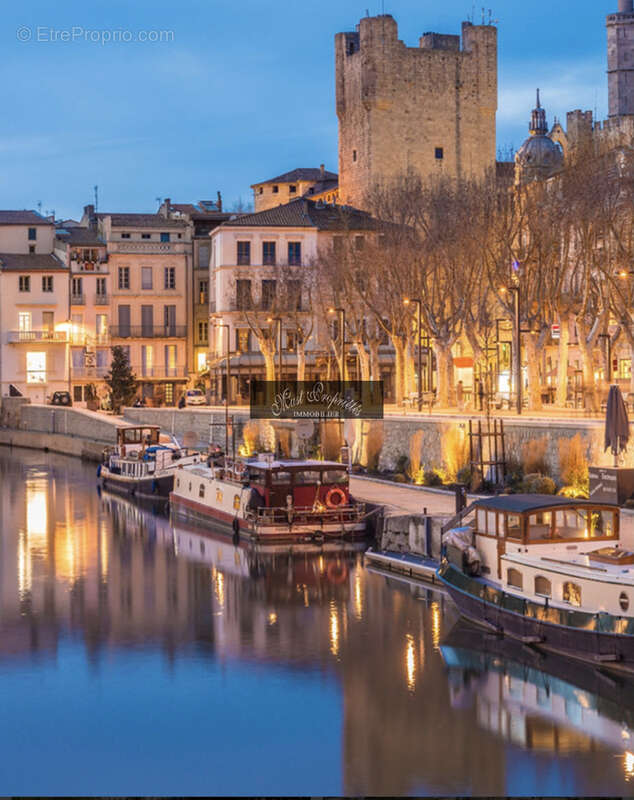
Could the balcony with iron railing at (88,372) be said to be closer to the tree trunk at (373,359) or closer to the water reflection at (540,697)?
the tree trunk at (373,359)

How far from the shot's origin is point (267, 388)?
62188 mm

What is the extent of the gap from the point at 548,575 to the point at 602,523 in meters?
1.94

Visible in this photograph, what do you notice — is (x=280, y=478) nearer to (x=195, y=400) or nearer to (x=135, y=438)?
(x=135, y=438)

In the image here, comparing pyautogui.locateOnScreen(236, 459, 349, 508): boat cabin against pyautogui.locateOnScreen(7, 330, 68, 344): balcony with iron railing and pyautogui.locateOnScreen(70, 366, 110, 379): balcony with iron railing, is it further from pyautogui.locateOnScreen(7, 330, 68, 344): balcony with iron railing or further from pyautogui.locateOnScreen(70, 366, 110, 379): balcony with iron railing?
pyautogui.locateOnScreen(7, 330, 68, 344): balcony with iron railing

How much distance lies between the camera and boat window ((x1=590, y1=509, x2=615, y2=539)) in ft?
77.6

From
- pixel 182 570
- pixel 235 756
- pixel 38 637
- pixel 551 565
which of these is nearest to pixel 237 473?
pixel 182 570

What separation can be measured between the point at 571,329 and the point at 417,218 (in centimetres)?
1833

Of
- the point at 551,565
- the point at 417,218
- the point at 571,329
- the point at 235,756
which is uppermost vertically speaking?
the point at 417,218

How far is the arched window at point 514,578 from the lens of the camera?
2338 centimetres

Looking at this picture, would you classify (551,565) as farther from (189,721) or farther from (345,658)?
(189,721)

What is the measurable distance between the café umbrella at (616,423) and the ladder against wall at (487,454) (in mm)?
5760

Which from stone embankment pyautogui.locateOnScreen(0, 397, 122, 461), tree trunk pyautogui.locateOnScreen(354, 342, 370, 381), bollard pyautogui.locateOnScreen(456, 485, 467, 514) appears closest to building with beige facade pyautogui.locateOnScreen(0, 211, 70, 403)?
stone embankment pyautogui.locateOnScreen(0, 397, 122, 461)

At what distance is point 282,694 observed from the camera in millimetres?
21109

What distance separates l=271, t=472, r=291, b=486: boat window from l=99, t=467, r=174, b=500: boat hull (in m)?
11.7
